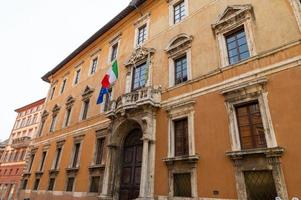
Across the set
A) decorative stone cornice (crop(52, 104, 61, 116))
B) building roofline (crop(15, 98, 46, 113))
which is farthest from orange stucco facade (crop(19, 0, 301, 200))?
building roofline (crop(15, 98, 46, 113))

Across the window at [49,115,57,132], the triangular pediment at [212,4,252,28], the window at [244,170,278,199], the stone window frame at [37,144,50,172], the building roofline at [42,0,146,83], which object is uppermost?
the building roofline at [42,0,146,83]

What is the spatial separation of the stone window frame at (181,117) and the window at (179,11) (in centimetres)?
556

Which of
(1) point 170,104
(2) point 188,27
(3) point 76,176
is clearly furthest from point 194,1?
(3) point 76,176

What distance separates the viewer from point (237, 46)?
912cm

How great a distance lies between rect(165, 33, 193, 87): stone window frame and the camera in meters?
10.8

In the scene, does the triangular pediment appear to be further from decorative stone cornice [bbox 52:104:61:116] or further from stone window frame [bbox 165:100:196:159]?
decorative stone cornice [bbox 52:104:61:116]

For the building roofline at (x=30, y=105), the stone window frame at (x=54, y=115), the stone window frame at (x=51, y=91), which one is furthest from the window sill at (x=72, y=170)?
the building roofline at (x=30, y=105)

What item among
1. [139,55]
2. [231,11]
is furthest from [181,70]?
[139,55]

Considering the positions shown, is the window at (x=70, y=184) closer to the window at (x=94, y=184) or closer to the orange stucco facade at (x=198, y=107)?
the orange stucco facade at (x=198, y=107)

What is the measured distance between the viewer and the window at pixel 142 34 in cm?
1445

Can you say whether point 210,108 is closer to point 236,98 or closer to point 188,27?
point 236,98

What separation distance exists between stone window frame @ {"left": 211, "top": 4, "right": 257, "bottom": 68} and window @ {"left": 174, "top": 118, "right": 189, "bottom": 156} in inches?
121

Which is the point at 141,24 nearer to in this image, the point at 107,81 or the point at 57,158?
the point at 107,81

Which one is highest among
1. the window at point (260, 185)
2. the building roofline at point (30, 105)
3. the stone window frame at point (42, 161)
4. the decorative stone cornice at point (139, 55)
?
the building roofline at point (30, 105)
